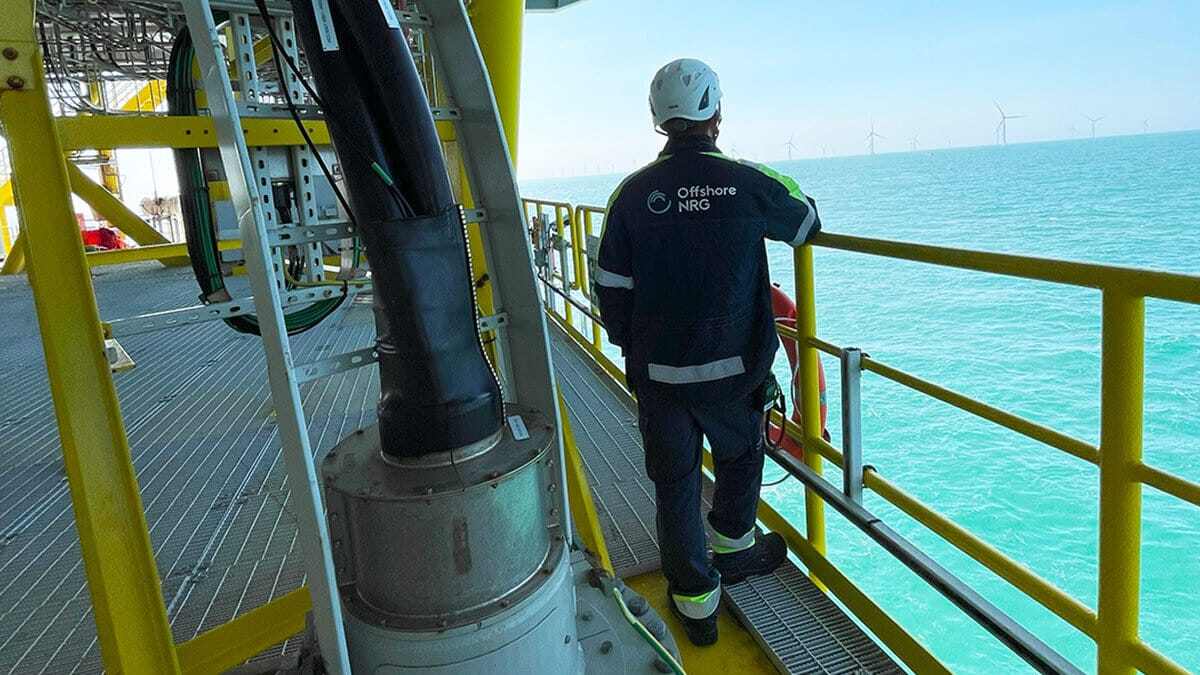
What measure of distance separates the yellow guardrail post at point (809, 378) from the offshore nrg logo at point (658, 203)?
0.55 m

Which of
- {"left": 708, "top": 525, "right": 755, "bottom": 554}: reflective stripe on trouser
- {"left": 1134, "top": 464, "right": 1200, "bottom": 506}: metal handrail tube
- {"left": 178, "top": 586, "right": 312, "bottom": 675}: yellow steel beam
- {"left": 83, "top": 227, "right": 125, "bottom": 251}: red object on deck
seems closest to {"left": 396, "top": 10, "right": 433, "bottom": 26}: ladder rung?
{"left": 178, "top": 586, "right": 312, "bottom": 675}: yellow steel beam

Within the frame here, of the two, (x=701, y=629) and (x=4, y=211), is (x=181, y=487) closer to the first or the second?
(x=701, y=629)

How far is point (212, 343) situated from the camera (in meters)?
7.98

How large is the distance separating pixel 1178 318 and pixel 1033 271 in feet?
52.9

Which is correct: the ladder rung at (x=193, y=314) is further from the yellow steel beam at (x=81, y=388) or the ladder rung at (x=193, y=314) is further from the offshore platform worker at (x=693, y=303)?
the offshore platform worker at (x=693, y=303)

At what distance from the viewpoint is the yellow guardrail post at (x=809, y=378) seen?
2755mm

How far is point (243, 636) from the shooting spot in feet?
8.07

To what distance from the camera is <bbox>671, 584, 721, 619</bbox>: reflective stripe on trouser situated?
2645mm

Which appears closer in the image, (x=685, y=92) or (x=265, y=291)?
(x=265, y=291)

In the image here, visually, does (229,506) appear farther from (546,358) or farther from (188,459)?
(546,358)

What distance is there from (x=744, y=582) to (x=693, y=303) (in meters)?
1.19

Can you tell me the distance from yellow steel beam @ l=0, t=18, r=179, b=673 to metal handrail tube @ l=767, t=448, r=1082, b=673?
2.12 m

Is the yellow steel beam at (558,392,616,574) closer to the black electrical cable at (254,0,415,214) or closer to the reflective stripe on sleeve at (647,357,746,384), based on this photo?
the reflective stripe on sleeve at (647,357,746,384)

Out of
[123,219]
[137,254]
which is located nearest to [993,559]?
[137,254]
